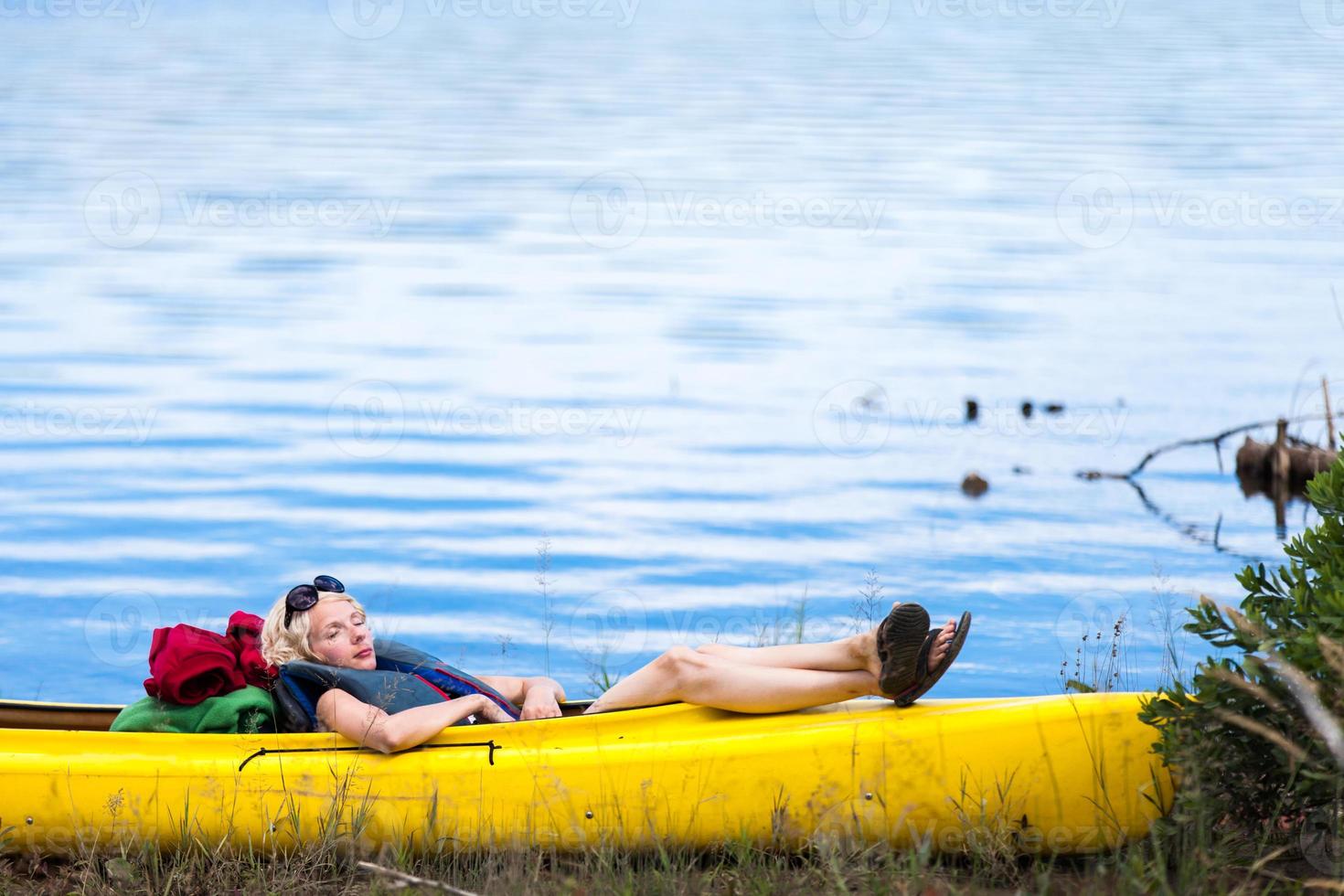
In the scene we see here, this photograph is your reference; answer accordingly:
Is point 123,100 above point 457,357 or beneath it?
above

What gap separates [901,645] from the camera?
181 inches

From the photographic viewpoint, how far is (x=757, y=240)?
2105cm

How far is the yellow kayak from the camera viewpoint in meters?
4.58

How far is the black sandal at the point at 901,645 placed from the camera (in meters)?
4.56

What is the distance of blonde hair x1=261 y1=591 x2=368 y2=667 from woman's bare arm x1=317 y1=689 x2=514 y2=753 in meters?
0.25

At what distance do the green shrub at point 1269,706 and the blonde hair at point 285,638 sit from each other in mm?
2462

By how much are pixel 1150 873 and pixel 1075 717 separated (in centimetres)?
55

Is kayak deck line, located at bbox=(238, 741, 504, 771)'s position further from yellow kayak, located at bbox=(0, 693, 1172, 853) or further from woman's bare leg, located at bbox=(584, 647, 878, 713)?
woman's bare leg, located at bbox=(584, 647, 878, 713)

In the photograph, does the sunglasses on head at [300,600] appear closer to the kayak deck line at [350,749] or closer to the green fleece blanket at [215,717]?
the green fleece blanket at [215,717]

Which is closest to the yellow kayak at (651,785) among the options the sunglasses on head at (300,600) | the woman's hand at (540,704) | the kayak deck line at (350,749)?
the kayak deck line at (350,749)

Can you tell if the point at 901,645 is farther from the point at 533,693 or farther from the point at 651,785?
the point at 533,693

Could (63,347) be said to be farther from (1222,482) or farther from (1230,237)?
(1230,237)

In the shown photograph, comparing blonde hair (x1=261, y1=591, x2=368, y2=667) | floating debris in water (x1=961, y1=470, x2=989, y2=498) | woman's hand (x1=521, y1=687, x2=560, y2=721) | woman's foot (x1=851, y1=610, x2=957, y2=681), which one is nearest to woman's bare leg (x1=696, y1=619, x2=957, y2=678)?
woman's foot (x1=851, y1=610, x2=957, y2=681)

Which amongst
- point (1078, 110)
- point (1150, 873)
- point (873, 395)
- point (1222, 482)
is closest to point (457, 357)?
point (873, 395)
